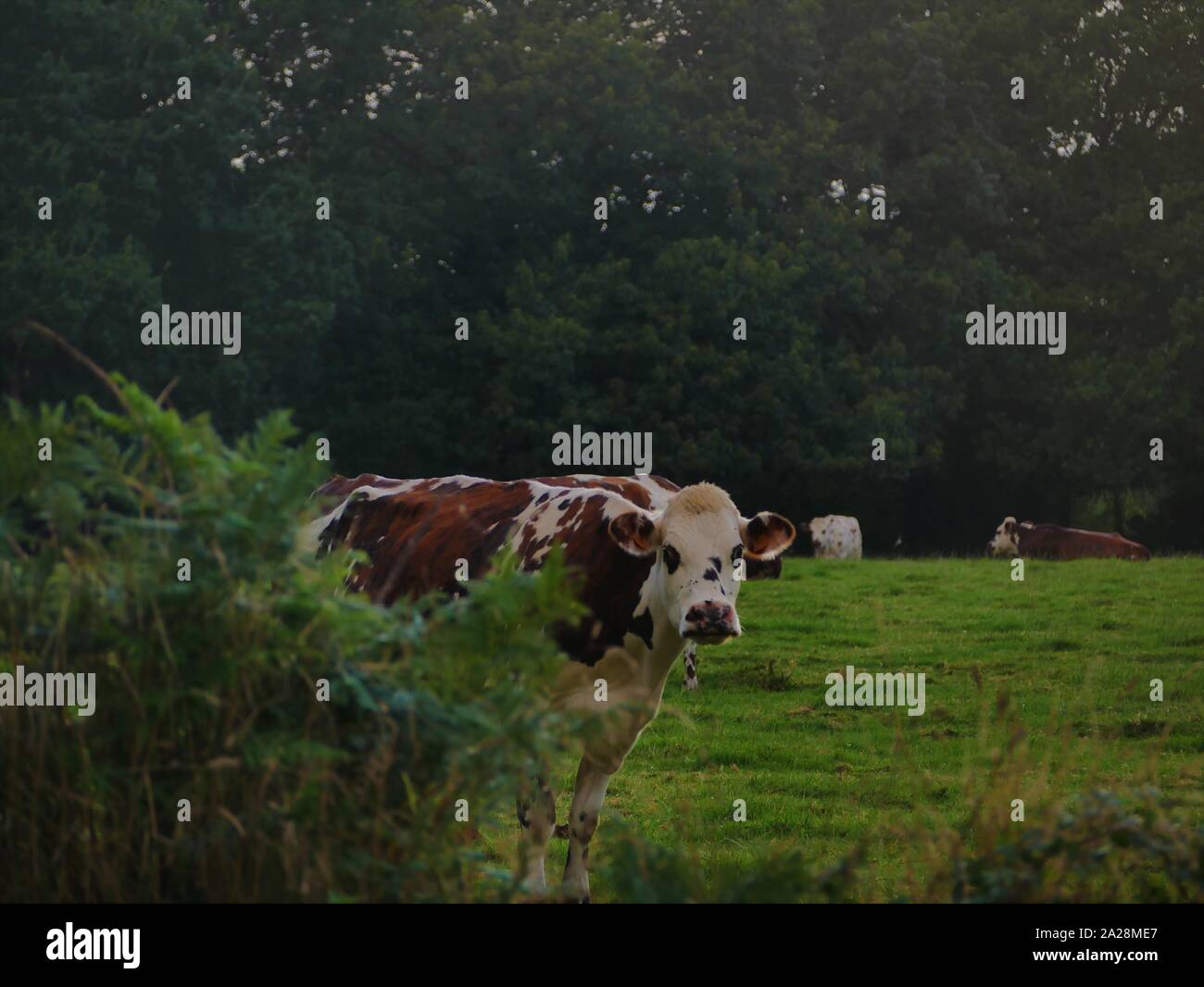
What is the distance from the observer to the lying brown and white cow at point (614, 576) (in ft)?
25.7

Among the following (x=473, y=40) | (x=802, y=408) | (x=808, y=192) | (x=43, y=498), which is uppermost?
(x=473, y=40)

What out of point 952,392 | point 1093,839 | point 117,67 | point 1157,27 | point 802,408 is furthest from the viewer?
point 1157,27

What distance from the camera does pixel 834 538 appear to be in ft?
96.1

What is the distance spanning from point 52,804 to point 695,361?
28.7m

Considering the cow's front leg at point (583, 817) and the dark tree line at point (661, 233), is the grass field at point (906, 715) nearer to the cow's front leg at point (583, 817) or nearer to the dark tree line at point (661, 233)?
the cow's front leg at point (583, 817)

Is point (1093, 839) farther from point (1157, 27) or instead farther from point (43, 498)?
point (1157, 27)

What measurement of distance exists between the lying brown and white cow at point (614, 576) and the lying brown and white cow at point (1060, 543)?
1887 centimetres

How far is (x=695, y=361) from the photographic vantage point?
3247 cm

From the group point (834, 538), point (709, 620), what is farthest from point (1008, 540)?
point (709, 620)

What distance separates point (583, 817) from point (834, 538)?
21.6m

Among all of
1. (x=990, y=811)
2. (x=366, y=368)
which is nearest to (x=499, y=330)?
(x=366, y=368)

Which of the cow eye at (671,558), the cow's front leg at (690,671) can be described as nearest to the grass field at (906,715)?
the cow's front leg at (690,671)

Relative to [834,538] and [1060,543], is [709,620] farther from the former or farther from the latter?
[834,538]

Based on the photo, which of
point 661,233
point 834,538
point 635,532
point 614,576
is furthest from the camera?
point 661,233
